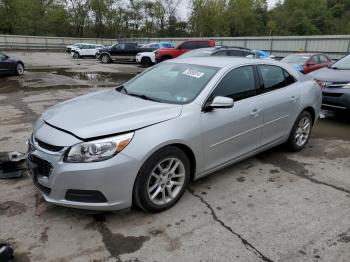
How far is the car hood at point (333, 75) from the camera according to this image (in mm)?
6875

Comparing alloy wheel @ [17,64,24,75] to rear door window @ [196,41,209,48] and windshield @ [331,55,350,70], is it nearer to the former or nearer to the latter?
rear door window @ [196,41,209,48]

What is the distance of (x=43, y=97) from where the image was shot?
9.75 metres

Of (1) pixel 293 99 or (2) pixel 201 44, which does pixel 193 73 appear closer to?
(1) pixel 293 99

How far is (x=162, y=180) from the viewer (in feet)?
10.8

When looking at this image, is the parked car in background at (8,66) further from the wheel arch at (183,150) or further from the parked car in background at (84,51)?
the parked car in background at (84,51)

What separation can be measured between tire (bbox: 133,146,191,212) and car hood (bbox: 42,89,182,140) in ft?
1.22

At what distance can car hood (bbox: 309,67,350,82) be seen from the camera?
6.88m

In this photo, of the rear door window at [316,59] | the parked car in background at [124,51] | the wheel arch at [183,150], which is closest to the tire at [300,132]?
the wheel arch at [183,150]

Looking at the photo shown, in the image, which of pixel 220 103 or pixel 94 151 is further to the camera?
pixel 220 103

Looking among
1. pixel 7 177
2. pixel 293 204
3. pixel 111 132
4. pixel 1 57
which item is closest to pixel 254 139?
pixel 293 204

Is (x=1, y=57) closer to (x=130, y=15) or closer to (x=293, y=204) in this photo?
(x=293, y=204)

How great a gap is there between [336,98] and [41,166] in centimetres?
609

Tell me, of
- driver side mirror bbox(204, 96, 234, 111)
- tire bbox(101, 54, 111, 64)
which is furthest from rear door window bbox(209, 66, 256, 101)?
tire bbox(101, 54, 111, 64)

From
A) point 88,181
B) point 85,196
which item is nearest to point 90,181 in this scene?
point 88,181
